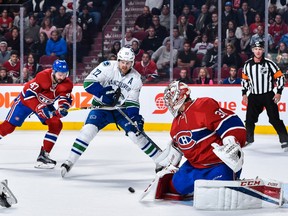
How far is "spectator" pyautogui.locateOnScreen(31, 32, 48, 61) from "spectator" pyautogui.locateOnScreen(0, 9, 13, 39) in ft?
1.62

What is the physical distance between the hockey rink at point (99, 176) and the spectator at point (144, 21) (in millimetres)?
1814

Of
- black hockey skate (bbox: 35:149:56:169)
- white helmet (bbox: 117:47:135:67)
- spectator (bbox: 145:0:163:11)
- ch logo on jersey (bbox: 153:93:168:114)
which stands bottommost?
ch logo on jersey (bbox: 153:93:168:114)

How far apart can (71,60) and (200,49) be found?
1.87 metres

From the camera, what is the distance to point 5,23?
11.8 m

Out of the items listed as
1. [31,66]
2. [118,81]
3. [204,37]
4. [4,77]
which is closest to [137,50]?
[204,37]

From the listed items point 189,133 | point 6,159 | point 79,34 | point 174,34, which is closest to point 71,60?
point 79,34

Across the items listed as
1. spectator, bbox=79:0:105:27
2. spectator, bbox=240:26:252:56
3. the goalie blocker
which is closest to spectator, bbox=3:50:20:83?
spectator, bbox=79:0:105:27

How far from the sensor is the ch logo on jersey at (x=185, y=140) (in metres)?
4.73

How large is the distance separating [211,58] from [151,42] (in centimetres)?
97

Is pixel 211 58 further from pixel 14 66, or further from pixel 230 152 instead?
pixel 230 152

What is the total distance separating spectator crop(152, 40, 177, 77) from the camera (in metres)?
11.0

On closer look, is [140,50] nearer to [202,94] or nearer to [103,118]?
[202,94]

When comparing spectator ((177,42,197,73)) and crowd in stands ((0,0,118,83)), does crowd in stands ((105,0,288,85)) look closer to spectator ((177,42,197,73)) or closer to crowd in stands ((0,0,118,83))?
spectator ((177,42,197,73))

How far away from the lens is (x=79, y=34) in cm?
1150
